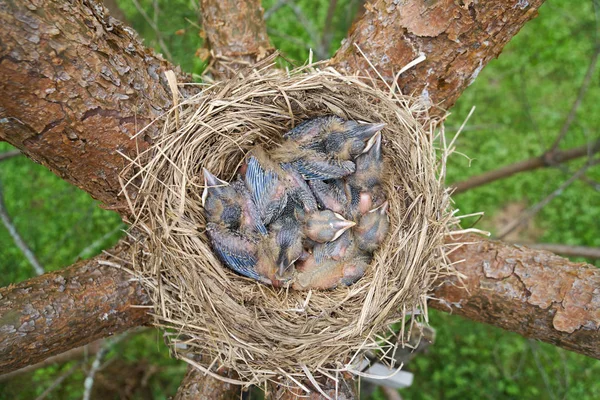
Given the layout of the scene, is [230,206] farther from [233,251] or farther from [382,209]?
[382,209]

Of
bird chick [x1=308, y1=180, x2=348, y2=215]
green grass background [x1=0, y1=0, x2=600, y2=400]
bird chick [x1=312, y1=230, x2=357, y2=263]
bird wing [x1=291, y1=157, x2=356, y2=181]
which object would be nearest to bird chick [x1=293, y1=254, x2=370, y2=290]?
bird chick [x1=312, y1=230, x2=357, y2=263]

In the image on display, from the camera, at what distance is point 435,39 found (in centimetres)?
139

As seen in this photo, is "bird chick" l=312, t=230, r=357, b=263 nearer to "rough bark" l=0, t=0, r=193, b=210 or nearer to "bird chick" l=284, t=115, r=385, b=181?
"bird chick" l=284, t=115, r=385, b=181

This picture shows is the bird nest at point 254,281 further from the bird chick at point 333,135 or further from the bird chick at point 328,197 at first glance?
the bird chick at point 328,197

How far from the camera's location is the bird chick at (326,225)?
1.84 m

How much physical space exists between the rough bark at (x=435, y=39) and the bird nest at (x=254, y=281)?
7cm

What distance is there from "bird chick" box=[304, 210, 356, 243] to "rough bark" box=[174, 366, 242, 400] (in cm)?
62

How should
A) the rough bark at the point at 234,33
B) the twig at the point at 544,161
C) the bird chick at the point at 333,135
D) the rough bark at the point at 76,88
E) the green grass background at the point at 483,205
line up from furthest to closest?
the green grass background at the point at 483,205
the twig at the point at 544,161
the bird chick at the point at 333,135
the rough bark at the point at 234,33
the rough bark at the point at 76,88

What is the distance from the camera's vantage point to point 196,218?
5.84 feet

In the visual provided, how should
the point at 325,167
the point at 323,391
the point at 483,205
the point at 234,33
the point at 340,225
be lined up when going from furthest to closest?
the point at 483,205
the point at 325,167
the point at 340,225
the point at 234,33
the point at 323,391

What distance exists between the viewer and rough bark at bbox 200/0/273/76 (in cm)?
171

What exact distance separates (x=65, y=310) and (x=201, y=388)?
20.1 inches

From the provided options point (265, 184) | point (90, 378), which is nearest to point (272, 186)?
point (265, 184)

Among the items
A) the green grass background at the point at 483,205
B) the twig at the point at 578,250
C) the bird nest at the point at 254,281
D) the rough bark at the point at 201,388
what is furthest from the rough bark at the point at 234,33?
the twig at the point at 578,250
